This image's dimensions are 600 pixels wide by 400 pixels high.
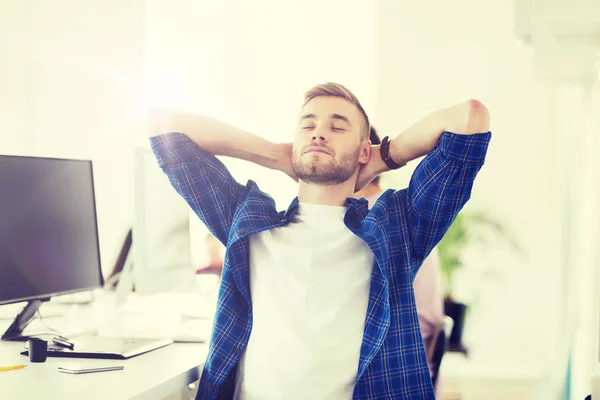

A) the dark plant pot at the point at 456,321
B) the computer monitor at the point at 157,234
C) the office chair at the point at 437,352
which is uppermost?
the computer monitor at the point at 157,234

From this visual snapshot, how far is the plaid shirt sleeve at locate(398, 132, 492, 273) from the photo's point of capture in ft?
4.37

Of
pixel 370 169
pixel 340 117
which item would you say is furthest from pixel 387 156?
pixel 340 117

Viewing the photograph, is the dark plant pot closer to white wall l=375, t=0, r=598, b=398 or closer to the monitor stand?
white wall l=375, t=0, r=598, b=398

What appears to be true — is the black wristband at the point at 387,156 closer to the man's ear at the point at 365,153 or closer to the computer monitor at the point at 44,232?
the man's ear at the point at 365,153

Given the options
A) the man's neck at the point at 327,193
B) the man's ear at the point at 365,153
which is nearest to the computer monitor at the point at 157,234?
the man's neck at the point at 327,193

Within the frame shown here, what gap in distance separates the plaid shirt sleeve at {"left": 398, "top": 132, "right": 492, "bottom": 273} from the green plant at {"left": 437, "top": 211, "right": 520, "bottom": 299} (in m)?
1.78

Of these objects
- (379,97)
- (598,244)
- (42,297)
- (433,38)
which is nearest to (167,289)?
(42,297)

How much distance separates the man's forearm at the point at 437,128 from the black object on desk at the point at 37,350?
0.85 meters

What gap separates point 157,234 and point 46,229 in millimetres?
290

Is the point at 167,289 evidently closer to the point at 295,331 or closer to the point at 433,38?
the point at 295,331

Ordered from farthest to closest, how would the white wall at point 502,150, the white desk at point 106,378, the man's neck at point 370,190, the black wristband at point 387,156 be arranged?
1. the white wall at point 502,150
2. the man's neck at point 370,190
3. the black wristband at point 387,156
4. the white desk at point 106,378

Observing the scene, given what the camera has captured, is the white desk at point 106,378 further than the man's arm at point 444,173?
No

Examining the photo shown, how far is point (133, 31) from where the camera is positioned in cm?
289

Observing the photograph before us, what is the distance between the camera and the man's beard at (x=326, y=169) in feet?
4.60
